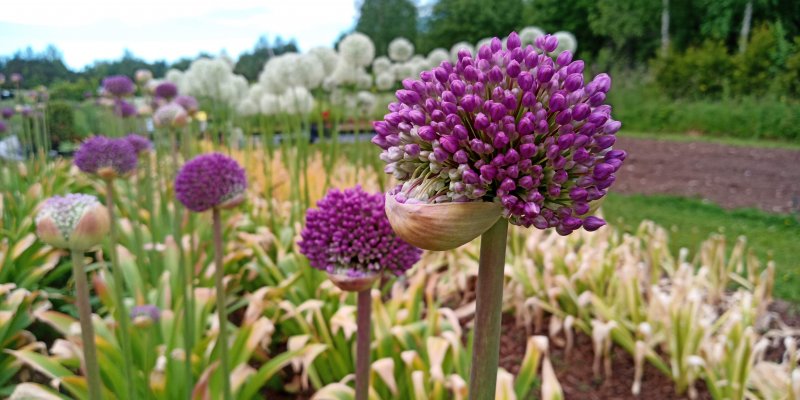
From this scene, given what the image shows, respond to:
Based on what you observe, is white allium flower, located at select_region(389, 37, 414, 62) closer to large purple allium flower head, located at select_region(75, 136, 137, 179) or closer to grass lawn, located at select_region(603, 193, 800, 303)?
grass lawn, located at select_region(603, 193, 800, 303)

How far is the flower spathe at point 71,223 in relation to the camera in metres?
0.90

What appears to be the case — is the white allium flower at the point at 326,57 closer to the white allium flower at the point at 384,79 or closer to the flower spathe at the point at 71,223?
the white allium flower at the point at 384,79

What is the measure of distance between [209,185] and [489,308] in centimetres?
97

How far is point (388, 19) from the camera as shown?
27.1 metres

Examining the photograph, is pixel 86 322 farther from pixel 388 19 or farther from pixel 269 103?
pixel 388 19

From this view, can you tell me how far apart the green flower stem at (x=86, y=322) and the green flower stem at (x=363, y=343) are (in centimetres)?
44

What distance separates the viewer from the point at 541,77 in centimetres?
55

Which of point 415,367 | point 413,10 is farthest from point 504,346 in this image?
point 413,10

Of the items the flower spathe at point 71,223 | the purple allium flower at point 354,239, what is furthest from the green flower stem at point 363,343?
the flower spathe at point 71,223

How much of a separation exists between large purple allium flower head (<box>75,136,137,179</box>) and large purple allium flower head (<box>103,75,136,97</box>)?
4.14 ft

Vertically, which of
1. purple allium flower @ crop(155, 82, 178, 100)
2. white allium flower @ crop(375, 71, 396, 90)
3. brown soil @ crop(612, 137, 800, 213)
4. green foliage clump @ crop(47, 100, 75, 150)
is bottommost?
brown soil @ crop(612, 137, 800, 213)

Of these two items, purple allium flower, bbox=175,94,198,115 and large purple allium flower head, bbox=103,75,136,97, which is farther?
purple allium flower, bbox=175,94,198,115

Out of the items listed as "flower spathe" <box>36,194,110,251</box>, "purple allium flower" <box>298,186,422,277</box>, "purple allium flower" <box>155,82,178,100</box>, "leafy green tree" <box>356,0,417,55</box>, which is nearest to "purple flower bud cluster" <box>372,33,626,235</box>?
"purple allium flower" <box>298,186,422,277</box>

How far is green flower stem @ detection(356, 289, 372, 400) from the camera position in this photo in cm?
102
